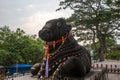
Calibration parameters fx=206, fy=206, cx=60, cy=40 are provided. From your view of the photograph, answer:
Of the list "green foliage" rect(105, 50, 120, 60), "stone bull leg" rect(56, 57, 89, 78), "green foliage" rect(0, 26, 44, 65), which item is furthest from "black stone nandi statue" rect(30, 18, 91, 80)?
"green foliage" rect(105, 50, 120, 60)

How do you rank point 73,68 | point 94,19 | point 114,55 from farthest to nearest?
point 114,55
point 94,19
point 73,68

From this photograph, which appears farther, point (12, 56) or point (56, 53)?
point (12, 56)

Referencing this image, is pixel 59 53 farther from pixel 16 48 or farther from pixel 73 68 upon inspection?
pixel 16 48

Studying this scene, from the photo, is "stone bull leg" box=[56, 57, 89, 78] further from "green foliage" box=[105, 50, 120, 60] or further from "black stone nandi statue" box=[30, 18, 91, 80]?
"green foliage" box=[105, 50, 120, 60]

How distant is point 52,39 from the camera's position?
28.5 ft

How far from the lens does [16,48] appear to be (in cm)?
2383

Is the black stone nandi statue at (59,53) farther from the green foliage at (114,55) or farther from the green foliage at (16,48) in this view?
the green foliage at (114,55)

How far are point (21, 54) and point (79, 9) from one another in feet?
29.0

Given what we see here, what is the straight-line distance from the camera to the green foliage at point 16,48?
73.9 ft

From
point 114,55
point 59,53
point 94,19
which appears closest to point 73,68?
point 59,53

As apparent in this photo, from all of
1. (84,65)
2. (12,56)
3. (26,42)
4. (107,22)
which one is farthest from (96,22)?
(84,65)

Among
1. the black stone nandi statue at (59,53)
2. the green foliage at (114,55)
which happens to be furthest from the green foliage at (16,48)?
the black stone nandi statue at (59,53)

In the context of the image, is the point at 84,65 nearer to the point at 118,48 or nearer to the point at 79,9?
the point at 79,9

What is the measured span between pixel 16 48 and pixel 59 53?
15976mm
